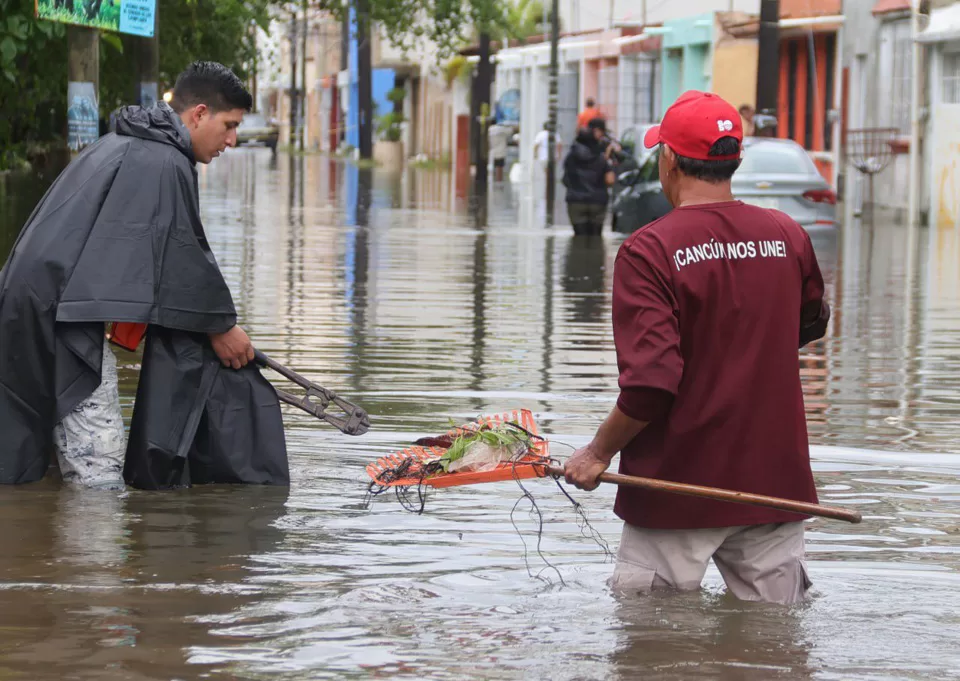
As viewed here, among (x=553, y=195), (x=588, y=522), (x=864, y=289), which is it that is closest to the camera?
(x=588, y=522)

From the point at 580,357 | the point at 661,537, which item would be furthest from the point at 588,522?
the point at 580,357

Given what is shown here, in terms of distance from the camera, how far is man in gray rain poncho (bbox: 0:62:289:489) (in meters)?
6.12

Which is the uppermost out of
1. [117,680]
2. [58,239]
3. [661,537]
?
[58,239]

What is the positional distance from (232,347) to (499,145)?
44.4m

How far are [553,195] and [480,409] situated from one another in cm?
2313

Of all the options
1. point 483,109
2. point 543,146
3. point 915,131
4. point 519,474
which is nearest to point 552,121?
point 543,146

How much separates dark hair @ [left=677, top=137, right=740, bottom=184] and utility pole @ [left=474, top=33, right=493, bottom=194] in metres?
34.0

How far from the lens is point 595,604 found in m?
5.07

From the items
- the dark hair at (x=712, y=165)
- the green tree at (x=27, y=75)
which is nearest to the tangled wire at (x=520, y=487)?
the dark hair at (x=712, y=165)

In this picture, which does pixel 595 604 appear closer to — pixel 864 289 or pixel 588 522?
pixel 588 522

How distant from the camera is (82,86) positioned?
46.4ft

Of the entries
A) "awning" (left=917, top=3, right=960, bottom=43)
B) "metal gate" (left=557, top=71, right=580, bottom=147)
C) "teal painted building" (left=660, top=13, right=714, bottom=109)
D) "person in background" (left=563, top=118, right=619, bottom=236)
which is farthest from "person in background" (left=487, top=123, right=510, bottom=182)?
"person in background" (left=563, top=118, right=619, bottom=236)

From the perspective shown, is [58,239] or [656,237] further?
[58,239]

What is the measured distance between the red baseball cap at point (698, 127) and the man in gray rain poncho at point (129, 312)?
7.64ft
